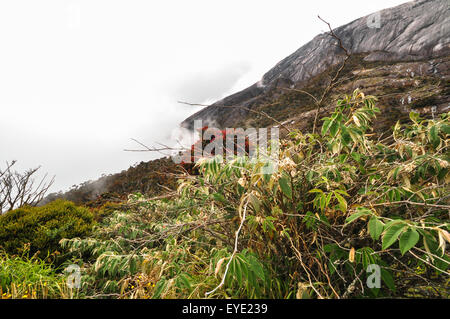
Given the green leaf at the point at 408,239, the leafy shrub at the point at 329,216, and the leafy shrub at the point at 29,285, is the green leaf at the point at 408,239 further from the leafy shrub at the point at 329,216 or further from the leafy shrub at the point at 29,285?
the leafy shrub at the point at 29,285

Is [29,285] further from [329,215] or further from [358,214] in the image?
[358,214]

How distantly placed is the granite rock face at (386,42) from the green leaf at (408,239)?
14.4m

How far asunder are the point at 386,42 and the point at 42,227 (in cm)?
3041

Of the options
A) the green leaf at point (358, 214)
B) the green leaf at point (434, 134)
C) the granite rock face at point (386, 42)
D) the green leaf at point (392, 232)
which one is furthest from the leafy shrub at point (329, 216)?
the granite rock face at point (386, 42)

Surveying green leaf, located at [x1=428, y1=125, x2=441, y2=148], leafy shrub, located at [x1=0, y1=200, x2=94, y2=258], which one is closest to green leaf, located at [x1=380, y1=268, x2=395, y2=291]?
green leaf, located at [x1=428, y1=125, x2=441, y2=148]

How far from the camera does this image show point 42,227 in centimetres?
346

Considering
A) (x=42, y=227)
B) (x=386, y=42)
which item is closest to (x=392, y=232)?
(x=42, y=227)

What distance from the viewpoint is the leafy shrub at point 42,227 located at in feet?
10.8

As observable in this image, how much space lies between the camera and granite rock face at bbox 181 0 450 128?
18.1 metres

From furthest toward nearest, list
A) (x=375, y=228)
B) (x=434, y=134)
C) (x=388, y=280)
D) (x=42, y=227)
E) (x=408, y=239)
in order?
(x=42, y=227), (x=434, y=134), (x=388, y=280), (x=375, y=228), (x=408, y=239)

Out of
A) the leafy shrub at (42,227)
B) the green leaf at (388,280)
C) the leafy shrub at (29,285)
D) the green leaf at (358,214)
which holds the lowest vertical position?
the leafy shrub at (29,285)

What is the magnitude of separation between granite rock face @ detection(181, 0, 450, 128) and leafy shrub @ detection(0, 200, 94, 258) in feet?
38.4
